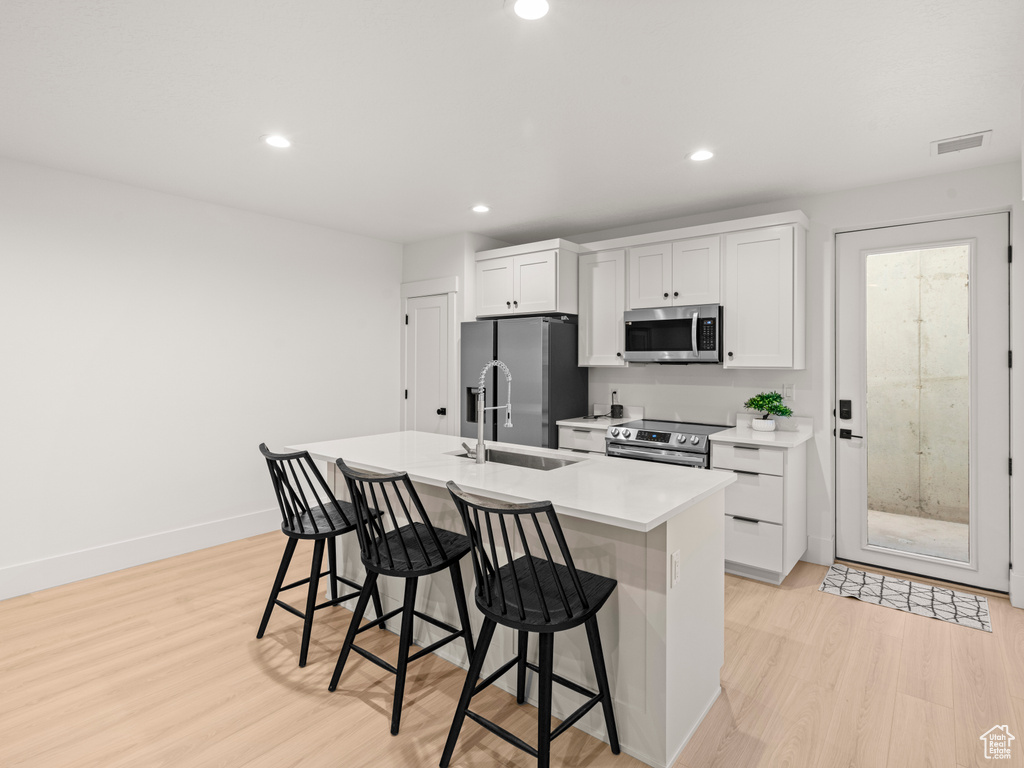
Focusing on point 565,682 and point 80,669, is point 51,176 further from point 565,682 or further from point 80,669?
point 565,682

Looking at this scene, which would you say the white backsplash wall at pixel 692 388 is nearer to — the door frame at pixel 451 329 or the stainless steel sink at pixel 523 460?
the door frame at pixel 451 329

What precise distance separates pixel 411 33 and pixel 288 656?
2.70m

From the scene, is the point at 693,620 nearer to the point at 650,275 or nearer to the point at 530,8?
the point at 530,8

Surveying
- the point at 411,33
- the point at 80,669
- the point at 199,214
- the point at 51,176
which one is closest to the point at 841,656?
the point at 411,33

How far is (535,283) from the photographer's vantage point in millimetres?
4520

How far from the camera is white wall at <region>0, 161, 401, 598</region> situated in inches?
130

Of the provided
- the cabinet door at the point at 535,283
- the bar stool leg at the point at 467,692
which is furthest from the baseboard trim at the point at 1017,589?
the cabinet door at the point at 535,283

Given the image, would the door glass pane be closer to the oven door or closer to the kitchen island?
the oven door

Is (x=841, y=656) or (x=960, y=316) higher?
(x=960, y=316)

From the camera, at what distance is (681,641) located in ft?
6.31

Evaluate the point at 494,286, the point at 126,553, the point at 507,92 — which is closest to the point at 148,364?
the point at 126,553

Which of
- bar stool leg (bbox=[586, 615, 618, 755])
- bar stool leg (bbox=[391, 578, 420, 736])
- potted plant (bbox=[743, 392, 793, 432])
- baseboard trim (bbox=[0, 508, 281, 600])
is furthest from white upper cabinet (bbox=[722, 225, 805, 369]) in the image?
baseboard trim (bbox=[0, 508, 281, 600])

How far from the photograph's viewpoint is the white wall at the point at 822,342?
123 inches

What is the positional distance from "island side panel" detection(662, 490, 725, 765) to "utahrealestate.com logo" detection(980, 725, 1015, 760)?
90cm
